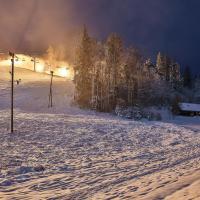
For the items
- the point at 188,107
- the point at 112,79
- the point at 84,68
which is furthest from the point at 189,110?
the point at 84,68

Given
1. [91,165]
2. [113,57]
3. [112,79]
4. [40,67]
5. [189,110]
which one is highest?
[40,67]

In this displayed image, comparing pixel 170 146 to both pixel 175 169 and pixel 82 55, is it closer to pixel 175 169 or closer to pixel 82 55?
pixel 175 169

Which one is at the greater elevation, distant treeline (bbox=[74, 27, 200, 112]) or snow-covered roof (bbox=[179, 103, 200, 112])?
distant treeline (bbox=[74, 27, 200, 112])

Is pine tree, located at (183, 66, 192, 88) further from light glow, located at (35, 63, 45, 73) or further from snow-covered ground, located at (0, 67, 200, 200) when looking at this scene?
snow-covered ground, located at (0, 67, 200, 200)

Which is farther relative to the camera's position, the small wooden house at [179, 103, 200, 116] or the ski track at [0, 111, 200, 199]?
the small wooden house at [179, 103, 200, 116]

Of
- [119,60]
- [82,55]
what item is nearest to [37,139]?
[82,55]

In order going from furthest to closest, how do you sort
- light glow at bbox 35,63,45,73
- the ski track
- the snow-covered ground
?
light glow at bbox 35,63,45,73
the ski track
the snow-covered ground

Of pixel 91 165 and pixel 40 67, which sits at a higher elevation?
pixel 40 67

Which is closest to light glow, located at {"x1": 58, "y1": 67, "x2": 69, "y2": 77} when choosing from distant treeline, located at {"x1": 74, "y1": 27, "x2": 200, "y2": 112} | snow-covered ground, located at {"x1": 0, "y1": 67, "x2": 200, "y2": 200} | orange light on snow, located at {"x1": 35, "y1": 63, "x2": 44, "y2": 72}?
orange light on snow, located at {"x1": 35, "y1": 63, "x2": 44, "y2": 72}

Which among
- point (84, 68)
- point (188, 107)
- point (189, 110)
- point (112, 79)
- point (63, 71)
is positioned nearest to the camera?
point (84, 68)

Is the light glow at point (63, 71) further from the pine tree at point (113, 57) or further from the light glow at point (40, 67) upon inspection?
the pine tree at point (113, 57)

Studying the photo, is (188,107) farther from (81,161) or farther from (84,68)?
(81,161)

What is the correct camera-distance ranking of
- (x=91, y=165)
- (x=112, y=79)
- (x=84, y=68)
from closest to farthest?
(x=91, y=165)
(x=84, y=68)
(x=112, y=79)

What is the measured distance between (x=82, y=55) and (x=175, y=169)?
272 feet
